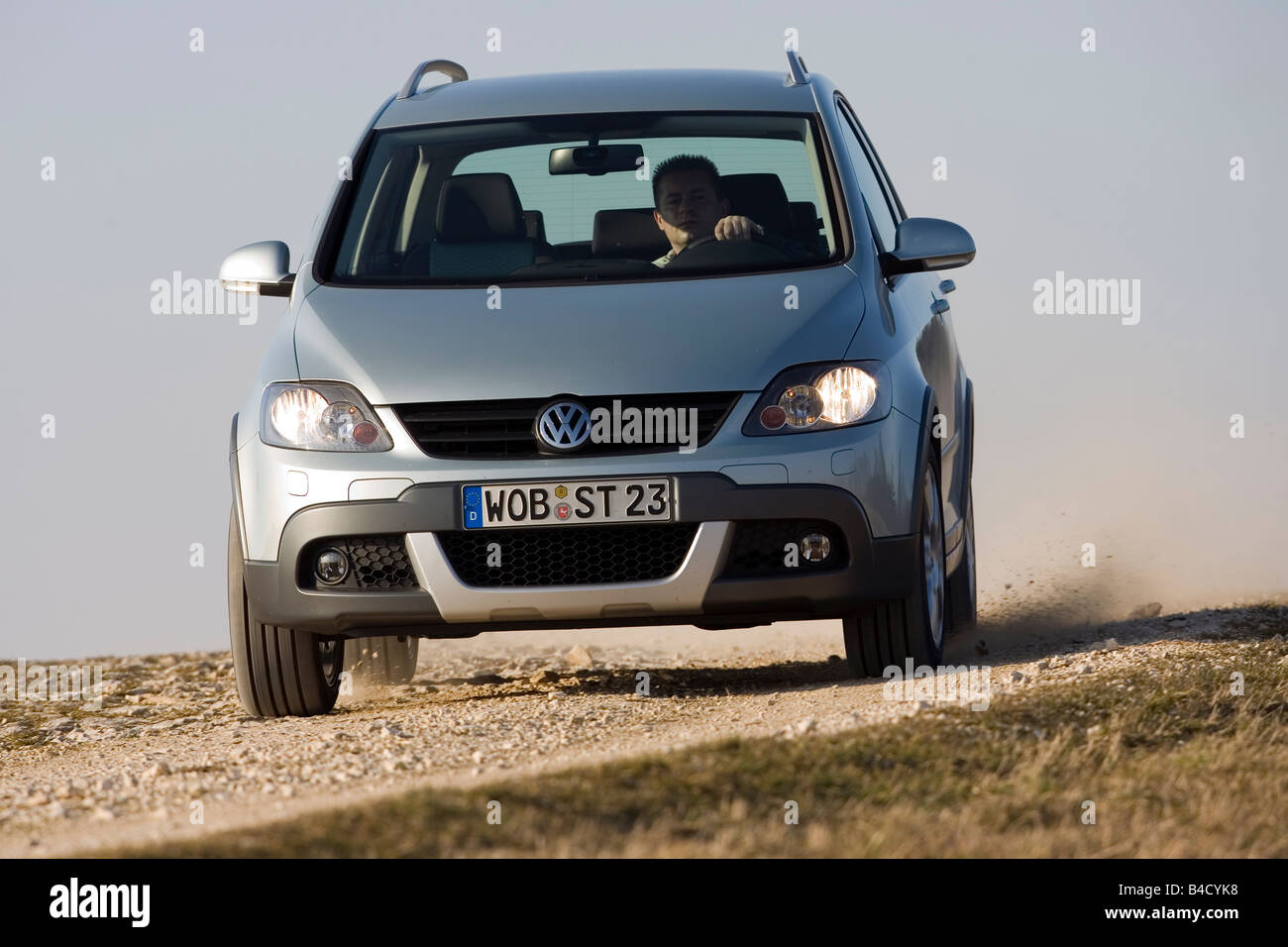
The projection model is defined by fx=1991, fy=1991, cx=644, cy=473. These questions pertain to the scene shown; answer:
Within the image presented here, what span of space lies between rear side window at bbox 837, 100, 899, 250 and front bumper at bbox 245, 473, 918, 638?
1.40 metres

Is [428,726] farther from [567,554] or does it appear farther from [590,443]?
[590,443]

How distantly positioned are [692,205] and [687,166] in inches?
7.1

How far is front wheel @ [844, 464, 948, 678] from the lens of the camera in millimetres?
6234

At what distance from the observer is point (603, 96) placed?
7.32 m

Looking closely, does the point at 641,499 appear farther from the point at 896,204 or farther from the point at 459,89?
the point at 896,204

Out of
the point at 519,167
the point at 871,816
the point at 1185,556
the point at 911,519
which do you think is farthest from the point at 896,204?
the point at 871,816

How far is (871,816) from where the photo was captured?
13.6ft

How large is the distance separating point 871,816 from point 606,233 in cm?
314

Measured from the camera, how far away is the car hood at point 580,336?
19.2ft
